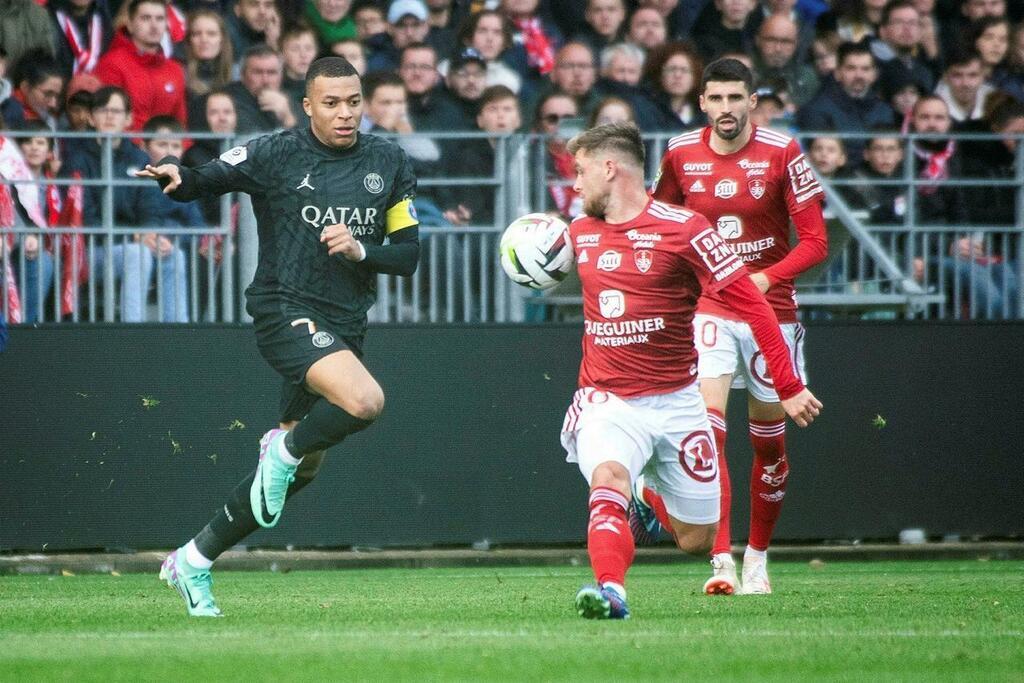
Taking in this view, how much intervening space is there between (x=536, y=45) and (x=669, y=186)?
203 inches

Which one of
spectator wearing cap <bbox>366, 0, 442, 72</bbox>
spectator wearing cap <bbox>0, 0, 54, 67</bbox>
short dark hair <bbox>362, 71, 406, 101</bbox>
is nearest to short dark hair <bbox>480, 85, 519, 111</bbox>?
short dark hair <bbox>362, 71, 406, 101</bbox>

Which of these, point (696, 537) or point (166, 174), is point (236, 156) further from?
point (696, 537)

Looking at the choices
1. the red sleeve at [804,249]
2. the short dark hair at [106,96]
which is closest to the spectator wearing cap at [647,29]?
the short dark hair at [106,96]

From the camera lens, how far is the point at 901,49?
1472cm

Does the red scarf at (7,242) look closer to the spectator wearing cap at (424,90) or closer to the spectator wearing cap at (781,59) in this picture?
the spectator wearing cap at (424,90)

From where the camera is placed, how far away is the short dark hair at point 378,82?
40.0ft

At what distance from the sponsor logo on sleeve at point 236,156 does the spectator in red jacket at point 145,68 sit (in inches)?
187

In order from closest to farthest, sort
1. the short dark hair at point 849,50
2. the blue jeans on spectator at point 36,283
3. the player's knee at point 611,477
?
the player's knee at point 611,477, the blue jeans on spectator at point 36,283, the short dark hair at point 849,50

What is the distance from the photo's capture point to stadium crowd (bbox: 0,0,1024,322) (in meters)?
11.3

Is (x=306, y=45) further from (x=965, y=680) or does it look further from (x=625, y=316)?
(x=965, y=680)

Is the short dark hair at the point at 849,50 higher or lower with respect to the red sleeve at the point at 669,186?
higher

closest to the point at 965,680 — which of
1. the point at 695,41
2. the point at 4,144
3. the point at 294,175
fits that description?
the point at 294,175

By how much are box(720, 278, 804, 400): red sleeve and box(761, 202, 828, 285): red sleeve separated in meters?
1.48

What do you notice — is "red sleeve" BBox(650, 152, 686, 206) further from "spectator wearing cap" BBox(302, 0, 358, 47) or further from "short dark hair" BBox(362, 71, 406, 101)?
"spectator wearing cap" BBox(302, 0, 358, 47)
